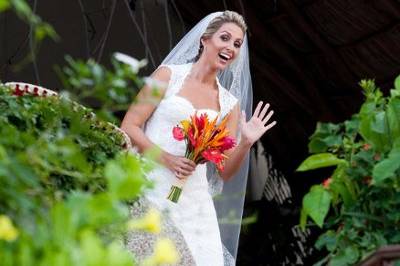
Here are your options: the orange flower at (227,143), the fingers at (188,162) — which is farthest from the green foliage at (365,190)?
the fingers at (188,162)

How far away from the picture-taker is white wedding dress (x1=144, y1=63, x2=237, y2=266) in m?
3.64

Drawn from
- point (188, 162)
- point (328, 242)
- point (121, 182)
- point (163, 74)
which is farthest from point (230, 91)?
point (121, 182)

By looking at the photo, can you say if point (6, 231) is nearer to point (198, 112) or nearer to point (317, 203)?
point (317, 203)

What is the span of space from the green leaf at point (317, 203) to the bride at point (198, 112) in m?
0.97

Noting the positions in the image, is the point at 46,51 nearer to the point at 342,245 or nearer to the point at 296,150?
the point at 296,150

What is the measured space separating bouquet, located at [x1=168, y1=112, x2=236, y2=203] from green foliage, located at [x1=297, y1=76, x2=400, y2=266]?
832mm

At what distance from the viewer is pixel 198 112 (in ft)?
12.5

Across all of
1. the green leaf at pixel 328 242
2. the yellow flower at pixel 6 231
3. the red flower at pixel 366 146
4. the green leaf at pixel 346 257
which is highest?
the yellow flower at pixel 6 231

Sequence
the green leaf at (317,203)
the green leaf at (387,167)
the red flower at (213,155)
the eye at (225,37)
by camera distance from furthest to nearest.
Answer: the eye at (225,37) → the red flower at (213,155) → the green leaf at (317,203) → the green leaf at (387,167)

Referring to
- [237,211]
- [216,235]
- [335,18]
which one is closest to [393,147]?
[216,235]

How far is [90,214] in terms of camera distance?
1.04m

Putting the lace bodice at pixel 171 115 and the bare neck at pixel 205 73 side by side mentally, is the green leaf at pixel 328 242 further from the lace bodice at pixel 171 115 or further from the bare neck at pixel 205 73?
the bare neck at pixel 205 73

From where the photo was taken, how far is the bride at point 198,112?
3.66 metres

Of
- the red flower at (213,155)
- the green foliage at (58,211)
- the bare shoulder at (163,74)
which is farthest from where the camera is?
the bare shoulder at (163,74)
